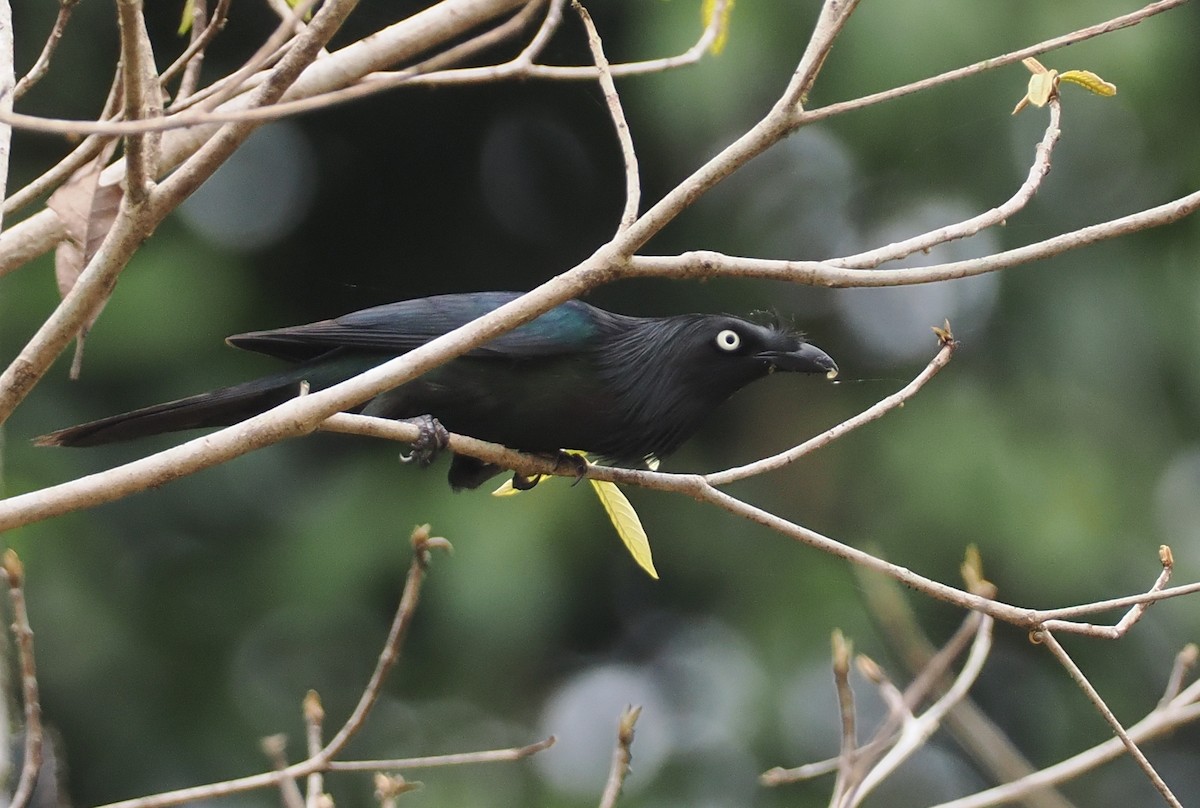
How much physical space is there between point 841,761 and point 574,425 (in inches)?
58.1

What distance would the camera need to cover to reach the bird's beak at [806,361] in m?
3.55

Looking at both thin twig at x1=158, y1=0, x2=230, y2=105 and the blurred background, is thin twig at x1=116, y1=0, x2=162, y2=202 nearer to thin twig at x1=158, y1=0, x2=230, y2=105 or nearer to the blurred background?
thin twig at x1=158, y1=0, x2=230, y2=105

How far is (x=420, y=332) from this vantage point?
3752 millimetres

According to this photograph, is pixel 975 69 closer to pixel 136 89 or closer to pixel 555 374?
pixel 136 89

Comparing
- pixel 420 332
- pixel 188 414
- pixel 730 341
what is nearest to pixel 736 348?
pixel 730 341

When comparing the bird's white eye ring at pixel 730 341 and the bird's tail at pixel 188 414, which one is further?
the bird's white eye ring at pixel 730 341

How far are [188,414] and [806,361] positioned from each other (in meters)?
1.52

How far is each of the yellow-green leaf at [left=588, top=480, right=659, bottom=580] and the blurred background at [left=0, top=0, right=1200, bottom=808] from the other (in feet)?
10.5

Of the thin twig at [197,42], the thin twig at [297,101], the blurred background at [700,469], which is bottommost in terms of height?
the blurred background at [700,469]

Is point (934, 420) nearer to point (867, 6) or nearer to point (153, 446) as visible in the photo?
point (867, 6)

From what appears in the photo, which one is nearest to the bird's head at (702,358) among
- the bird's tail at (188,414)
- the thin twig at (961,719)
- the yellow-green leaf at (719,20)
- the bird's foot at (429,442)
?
the bird's foot at (429,442)

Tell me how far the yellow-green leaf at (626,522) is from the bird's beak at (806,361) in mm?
762

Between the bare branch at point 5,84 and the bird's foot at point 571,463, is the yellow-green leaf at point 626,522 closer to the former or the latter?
the bird's foot at point 571,463

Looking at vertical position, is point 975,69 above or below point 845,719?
above
